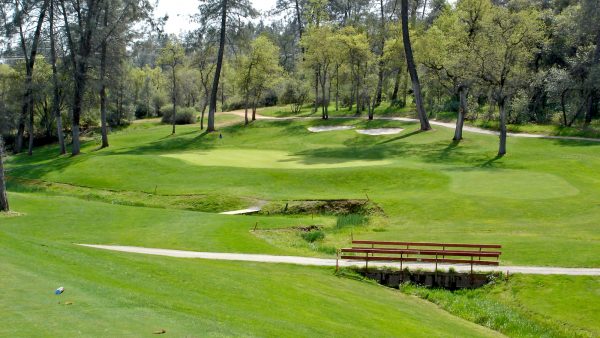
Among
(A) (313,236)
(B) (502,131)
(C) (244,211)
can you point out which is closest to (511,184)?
(B) (502,131)

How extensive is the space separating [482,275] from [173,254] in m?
12.8

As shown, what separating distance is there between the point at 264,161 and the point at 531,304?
32.1 metres

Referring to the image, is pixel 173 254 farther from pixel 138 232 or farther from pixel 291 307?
pixel 291 307

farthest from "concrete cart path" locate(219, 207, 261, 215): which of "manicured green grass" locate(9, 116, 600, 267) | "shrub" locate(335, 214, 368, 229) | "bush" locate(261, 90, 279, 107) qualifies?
"bush" locate(261, 90, 279, 107)

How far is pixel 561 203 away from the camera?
32.8 m

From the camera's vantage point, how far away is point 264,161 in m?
49.5

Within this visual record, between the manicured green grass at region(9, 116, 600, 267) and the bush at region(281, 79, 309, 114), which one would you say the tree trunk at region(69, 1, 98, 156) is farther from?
the bush at region(281, 79, 309, 114)

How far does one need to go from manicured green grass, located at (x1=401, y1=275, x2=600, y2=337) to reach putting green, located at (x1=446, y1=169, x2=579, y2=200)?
13.4 m

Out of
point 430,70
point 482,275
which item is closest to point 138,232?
point 482,275

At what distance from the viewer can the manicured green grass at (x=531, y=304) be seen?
18.3 meters

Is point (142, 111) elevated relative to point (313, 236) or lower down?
elevated

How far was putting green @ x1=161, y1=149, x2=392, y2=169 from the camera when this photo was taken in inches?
1811

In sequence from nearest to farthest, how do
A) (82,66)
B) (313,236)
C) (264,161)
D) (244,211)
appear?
1. (313,236)
2. (244,211)
3. (264,161)
4. (82,66)

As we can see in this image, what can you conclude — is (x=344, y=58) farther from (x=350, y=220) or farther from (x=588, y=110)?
(x=350, y=220)
